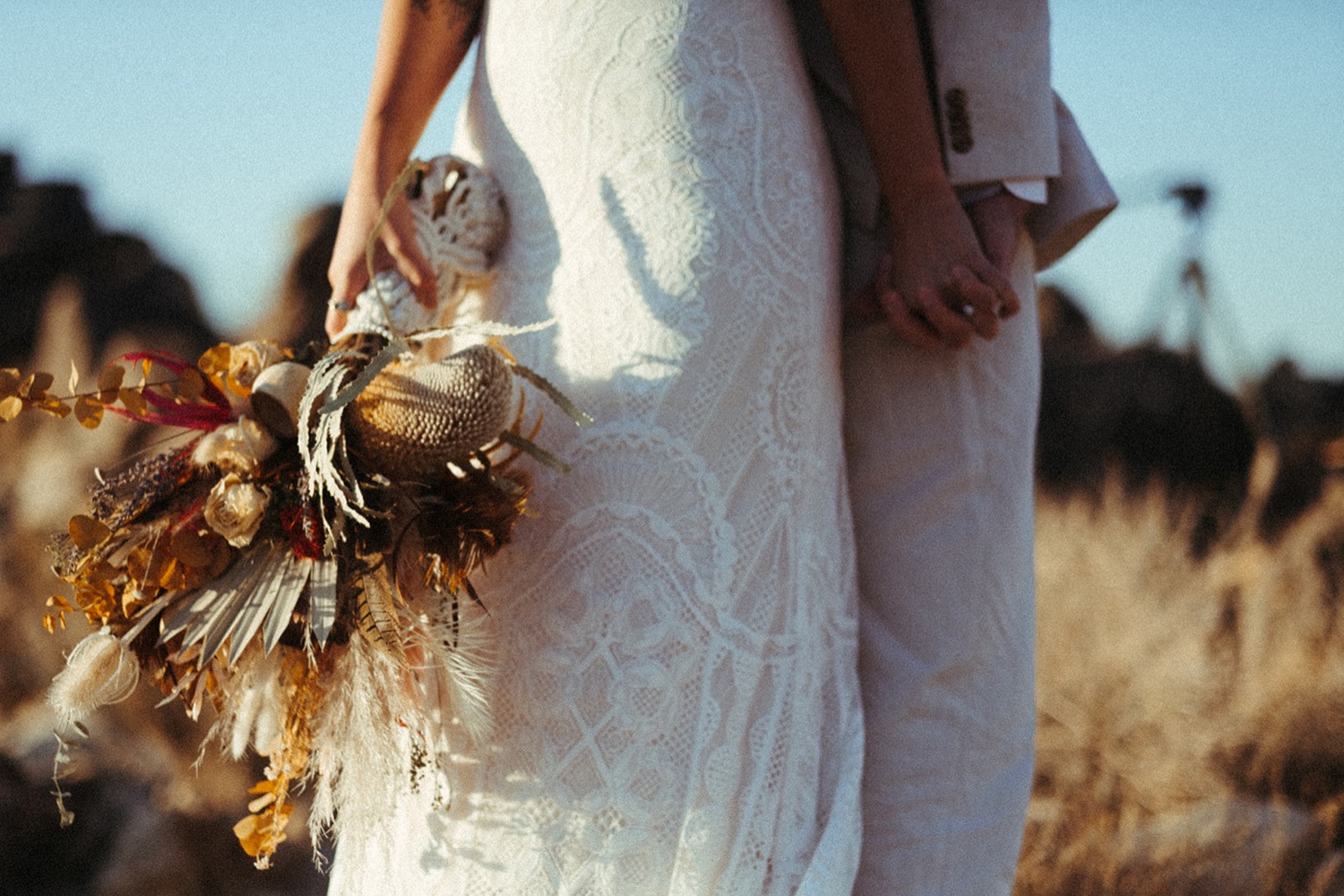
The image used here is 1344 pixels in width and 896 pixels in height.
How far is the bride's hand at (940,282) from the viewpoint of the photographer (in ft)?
3.55

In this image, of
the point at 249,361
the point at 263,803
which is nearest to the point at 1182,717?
the point at 263,803

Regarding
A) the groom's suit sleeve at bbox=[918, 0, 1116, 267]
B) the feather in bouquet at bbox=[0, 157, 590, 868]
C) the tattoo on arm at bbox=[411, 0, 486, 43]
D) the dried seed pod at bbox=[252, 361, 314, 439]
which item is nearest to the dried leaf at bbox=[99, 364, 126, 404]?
the feather in bouquet at bbox=[0, 157, 590, 868]

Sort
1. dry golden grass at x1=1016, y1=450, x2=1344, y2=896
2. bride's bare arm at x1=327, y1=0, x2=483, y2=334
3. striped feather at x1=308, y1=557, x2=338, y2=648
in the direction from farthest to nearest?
dry golden grass at x1=1016, y1=450, x2=1344, y2=896 → bride's bare arm at x1=327, y1=0, x2=483, y2=334 → striped feather at x1=308, y1=557, x2=338, y2=648

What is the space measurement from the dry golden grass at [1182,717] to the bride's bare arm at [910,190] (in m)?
2.57

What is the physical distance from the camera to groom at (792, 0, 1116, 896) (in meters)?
1.10

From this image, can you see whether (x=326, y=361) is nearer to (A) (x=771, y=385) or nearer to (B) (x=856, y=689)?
(A) (x=771, y=385)

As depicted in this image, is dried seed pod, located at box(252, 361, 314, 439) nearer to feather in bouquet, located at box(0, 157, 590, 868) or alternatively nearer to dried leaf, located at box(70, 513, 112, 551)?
feather in bouquet, located at box(0, 157, 590, 868)

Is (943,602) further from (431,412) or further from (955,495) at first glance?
(431,412)

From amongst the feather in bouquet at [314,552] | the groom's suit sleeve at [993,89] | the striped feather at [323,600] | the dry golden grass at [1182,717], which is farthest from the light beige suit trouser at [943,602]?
the dry golden grass at [1182,717]

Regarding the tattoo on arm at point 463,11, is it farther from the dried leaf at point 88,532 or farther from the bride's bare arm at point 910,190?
the dried leaf at point 88,532

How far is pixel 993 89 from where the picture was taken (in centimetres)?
114

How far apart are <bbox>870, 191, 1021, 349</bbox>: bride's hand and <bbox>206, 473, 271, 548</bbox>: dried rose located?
61 cm

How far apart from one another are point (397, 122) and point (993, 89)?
23.7 inches

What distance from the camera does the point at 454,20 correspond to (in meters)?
1.16
